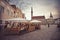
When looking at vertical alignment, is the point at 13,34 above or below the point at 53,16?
below

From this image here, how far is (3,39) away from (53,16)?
137cm

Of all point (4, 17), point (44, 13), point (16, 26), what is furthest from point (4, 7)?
point (44, 13)

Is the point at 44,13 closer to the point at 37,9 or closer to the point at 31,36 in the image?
the point at 37,9

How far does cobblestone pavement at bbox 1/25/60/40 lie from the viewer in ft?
10.6

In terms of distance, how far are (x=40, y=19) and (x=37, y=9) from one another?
28 cm

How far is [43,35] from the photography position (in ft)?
10.7

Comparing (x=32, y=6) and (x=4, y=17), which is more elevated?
(x=32, y=6)

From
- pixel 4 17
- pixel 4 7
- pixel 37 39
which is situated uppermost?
pixel 4 7

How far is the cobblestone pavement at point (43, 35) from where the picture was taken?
3.23 metres

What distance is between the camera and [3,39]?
127 inches

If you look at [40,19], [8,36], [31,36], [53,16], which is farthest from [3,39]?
[53,16]

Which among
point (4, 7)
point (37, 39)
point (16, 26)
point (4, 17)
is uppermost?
point (4, 7)

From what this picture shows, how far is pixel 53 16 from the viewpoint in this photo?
3312 millimetres

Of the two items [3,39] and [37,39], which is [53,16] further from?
[3,39]
